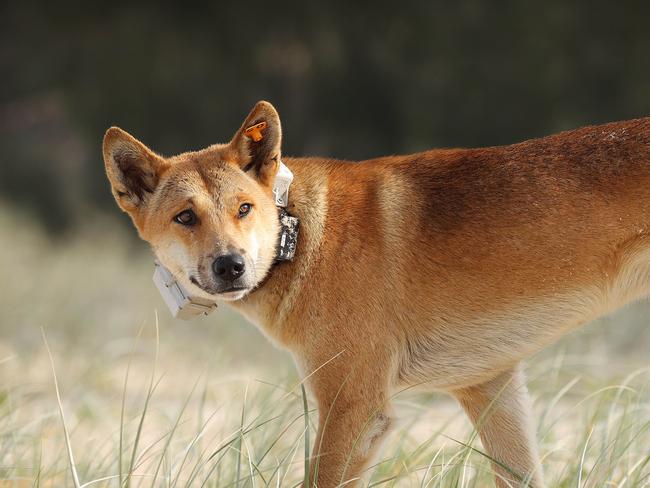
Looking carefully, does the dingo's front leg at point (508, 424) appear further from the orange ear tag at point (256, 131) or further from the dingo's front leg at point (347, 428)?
the orange ear tag at point (256, 131)

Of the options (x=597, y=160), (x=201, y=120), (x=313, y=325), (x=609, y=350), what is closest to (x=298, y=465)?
(x=313, y=325)

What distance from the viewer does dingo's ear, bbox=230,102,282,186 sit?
312 centimetres

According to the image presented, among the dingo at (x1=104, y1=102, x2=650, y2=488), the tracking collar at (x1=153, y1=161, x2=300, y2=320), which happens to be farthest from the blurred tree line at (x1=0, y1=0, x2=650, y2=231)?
the tracking collar at (x1=153, y1=161, x2=300, y2=320)

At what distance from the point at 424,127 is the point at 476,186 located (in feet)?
31.8

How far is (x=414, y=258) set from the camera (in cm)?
301

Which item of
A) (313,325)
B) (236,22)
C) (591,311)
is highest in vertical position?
(236,22)

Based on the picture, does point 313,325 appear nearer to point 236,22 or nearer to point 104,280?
point 104,280

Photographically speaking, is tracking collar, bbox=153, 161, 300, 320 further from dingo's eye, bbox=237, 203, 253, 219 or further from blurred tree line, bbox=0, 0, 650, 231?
blurred tree line, bbox=0, 0, 650, 231

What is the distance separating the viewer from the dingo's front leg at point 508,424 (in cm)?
304

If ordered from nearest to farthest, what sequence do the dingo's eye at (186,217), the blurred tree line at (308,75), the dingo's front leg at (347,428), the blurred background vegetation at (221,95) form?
1. the dingo's front leg at (347,428)
2. the dingo's eye at (186,217)
3. the blurred background vegetation at (221,95)
4. the blurred tree line at (308,75)

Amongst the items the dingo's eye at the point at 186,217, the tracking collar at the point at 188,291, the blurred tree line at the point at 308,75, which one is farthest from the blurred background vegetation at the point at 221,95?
the dingo's eye at the point at 186,217

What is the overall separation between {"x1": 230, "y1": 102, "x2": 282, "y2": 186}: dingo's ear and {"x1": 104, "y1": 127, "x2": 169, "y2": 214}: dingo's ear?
0.29m

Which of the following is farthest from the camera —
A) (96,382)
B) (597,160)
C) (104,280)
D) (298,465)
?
(104,280)

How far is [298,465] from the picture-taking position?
3730mm
